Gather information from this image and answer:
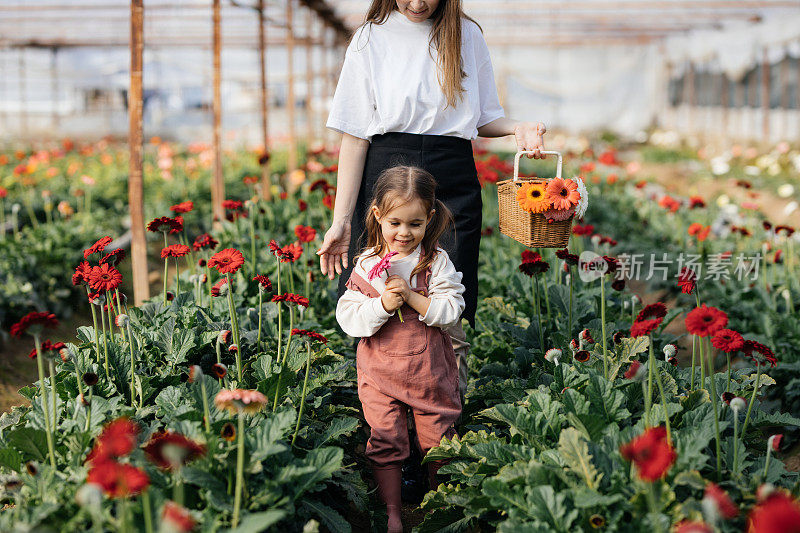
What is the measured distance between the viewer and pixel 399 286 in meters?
2.16

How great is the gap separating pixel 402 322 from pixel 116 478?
107cm

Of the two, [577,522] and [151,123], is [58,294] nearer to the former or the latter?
[577,522]

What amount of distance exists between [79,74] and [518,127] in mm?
26579

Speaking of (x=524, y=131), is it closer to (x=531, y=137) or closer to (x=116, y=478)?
(x=531, y=137)

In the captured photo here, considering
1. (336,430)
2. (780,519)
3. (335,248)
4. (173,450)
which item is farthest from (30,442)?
(780,519)

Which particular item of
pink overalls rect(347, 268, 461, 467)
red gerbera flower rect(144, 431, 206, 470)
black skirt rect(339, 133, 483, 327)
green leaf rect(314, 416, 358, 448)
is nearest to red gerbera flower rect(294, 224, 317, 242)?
black skirt rect(339, 133, 483, 327)

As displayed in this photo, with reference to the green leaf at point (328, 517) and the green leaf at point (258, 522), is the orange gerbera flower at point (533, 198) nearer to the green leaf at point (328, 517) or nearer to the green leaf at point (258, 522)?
the green leaf at point (328, 517)

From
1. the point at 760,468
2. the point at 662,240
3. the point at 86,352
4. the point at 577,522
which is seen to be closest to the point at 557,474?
the point at 577,522

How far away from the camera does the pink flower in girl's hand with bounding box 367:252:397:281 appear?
84.8 inches

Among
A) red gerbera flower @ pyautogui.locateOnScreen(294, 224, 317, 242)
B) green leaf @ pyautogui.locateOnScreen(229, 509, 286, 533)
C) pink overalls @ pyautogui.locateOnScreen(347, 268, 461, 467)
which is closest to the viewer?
green leaf @ pyautogui.locateOnScreen(229, 509, 286, 533)

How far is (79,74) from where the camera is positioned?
26.2 m

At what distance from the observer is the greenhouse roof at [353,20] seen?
1587cm

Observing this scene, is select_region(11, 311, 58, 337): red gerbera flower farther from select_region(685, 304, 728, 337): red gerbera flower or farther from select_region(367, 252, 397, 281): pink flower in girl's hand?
select_region(685, 304, 728, 337): red gerbera flower

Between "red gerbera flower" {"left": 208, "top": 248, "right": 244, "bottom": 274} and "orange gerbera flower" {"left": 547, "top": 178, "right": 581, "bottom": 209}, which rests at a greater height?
"orange gerbera flower" {"left": 547, "top": 178, "right": 581, "bottom": 209}
